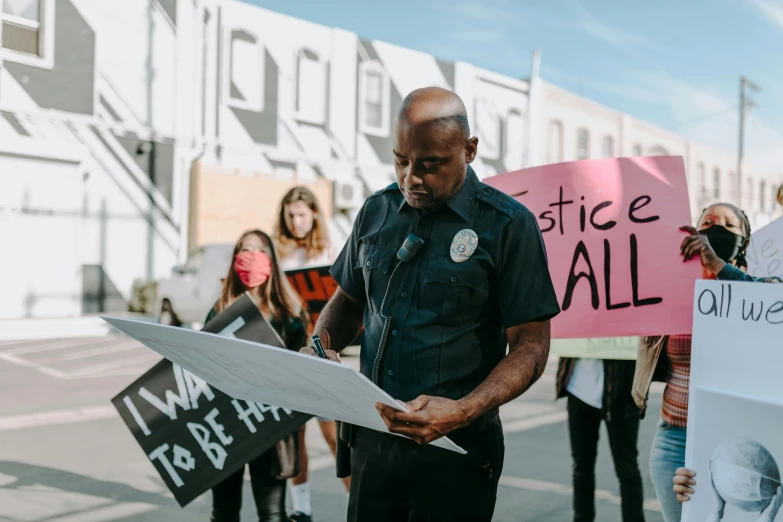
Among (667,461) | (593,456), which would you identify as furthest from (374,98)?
(667,461)

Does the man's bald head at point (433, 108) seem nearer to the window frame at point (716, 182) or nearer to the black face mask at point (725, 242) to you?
the black face mask at point (725, 242)

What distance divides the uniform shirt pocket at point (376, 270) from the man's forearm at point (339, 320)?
7.0 inches

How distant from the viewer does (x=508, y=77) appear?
27.0 meters

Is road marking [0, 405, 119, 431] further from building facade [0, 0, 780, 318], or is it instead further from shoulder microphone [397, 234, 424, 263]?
building facade [0, 0, 780, 318]

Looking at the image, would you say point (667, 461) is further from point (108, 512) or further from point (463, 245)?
point (108, 512)

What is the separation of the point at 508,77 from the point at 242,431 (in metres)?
25.1

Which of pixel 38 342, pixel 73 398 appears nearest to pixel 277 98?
pixel 38 342

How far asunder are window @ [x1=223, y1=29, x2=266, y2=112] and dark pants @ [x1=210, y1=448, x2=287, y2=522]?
54.9 feet

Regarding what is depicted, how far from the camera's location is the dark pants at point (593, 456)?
3.93 meters

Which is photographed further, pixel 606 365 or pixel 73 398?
pixel 73 398

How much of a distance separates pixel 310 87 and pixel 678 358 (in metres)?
19.1

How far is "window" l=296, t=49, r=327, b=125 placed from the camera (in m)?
20.8

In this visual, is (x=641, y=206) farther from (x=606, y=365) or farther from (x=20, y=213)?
(x=20, y=213)

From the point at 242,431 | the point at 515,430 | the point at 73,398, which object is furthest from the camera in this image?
the point at 73,398
